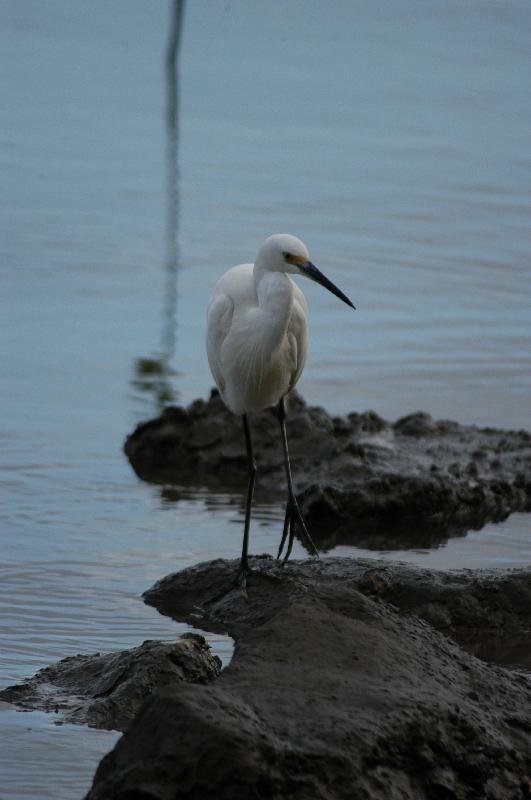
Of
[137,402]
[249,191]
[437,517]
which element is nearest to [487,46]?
[249,191]

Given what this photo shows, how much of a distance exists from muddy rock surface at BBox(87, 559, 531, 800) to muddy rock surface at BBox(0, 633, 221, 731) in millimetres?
415

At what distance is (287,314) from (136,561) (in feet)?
5.06

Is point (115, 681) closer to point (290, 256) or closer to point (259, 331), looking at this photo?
point (259, 331)

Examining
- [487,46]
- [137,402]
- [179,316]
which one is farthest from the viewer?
[487,46]

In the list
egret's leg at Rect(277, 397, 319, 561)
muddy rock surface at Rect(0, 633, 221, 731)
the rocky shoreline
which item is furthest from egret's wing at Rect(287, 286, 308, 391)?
muddy rock surface at Rect(0, 633, 221, 731)

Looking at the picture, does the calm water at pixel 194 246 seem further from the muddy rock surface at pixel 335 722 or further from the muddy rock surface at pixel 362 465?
the muddy rock surface at pixel 335 722

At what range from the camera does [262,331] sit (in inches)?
243

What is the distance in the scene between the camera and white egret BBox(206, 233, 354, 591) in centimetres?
597

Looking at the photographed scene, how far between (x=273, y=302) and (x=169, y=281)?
6.09m

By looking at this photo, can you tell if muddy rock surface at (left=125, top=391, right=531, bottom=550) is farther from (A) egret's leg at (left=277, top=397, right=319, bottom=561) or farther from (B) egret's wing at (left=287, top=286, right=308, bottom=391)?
(B) egret's wing at (left=287, top=286, right=308, bottom=391)

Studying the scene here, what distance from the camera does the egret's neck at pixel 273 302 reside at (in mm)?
6012

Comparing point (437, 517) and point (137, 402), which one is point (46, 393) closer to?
point (137, 402)

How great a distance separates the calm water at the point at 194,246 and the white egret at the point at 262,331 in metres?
0.92

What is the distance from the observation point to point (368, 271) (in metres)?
12.6
